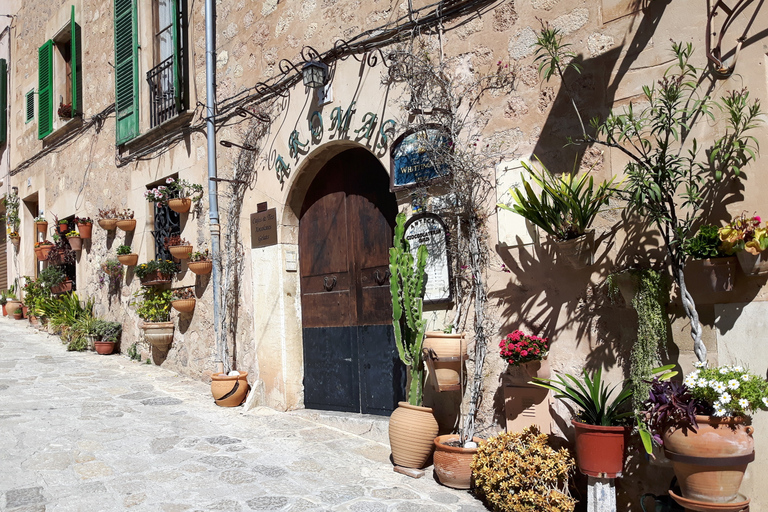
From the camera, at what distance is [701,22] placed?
3582 mm

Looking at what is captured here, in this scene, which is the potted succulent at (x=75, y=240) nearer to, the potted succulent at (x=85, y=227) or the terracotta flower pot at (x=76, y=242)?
Result: the terracotta flower pot at (x=76, y=242)

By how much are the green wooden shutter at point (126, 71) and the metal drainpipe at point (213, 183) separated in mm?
1916

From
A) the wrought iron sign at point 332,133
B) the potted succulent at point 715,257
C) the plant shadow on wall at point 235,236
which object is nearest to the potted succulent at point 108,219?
the plant shadow on wall at point 235,236

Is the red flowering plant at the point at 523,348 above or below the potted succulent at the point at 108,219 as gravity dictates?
below

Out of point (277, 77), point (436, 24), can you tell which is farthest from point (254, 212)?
point (436, 24)

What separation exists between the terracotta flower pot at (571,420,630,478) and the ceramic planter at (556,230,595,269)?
101cm

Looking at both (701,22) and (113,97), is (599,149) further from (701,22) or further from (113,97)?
(113,97)

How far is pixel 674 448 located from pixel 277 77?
5.02 m

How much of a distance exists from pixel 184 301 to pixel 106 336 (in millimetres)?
2239

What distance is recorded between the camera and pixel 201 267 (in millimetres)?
7184

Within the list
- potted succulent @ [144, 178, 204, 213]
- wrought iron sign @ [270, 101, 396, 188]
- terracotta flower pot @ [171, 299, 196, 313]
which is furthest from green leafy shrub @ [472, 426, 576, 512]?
potted succulent @ [144, 178, 204, 213]

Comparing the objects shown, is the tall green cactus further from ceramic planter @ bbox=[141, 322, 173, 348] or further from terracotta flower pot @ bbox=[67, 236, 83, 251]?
terracotta flower pot @ bbox=[67, 236, 83, 251]

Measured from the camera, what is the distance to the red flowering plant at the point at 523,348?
400 centimetres

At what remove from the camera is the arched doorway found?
18.4 feet
